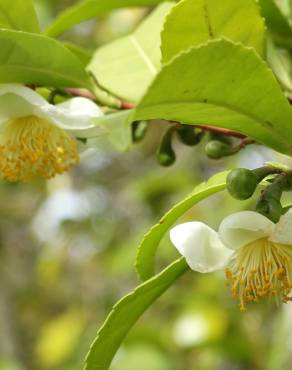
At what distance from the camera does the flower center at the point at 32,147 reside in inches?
46.4

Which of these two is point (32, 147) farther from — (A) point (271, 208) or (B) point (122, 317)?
(A) point (271, 208)

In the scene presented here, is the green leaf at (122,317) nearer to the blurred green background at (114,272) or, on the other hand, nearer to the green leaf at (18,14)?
the blurred green background at (114,272)

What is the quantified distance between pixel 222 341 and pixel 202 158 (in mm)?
867

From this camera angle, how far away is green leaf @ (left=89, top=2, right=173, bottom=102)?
1.14m

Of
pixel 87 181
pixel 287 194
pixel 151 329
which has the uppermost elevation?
pixel 287 194

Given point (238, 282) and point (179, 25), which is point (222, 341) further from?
point (179, 25)

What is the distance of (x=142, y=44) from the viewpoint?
127 cm

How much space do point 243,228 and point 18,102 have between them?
0.37 meters

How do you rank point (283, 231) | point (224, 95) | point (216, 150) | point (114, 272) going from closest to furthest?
point (224, 95), point (283, 231), point (216, 150), point (114, 272)

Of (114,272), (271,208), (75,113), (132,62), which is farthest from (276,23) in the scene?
(114,272)

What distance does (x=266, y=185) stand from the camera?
0.88m

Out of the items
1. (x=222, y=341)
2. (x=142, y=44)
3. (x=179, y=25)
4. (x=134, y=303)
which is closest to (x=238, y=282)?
(x=134, y=303)

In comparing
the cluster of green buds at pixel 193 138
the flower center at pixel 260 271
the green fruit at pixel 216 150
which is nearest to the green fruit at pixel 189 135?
the cluster of green buds at pixel 193 138

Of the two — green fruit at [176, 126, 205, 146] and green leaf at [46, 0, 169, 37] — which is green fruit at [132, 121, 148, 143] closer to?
green fruit at [176, 126, 205, 146]
